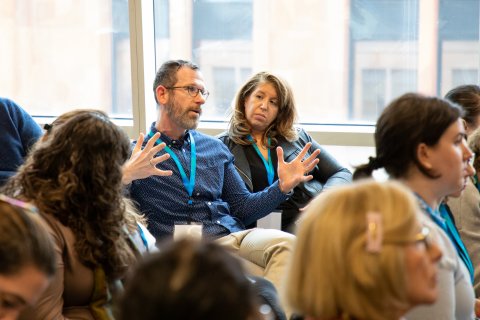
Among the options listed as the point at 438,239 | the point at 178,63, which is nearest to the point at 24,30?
the point at 178,63

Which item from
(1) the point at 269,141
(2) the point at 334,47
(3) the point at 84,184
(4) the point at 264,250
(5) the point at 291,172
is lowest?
(4) the point at 264,250

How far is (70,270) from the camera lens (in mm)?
2277

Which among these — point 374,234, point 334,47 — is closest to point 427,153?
point 374,234

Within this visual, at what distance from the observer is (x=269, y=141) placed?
4.33 metres

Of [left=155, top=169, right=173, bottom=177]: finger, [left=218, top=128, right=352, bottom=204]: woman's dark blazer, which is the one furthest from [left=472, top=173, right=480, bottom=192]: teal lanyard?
[left=155, top=169, right=173, bottom=177]: finger

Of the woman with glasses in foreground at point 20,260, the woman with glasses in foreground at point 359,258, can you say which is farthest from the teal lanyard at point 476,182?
the woman with glasses in foreground at point 20,260

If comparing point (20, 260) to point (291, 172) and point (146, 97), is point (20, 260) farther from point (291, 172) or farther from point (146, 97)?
point (146, 97)

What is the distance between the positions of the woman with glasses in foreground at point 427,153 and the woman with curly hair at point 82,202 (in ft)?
2.90

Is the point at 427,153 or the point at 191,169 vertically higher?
the point at 427,153

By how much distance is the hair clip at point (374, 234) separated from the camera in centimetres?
149

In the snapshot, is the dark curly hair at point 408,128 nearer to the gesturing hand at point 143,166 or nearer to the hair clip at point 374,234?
the hair clip at point 374,234

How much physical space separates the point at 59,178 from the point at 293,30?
3.15 metres

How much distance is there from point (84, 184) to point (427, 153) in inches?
43.4

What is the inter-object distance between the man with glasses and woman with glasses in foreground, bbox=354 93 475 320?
1146 millimetres
